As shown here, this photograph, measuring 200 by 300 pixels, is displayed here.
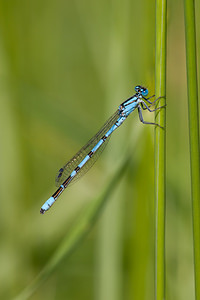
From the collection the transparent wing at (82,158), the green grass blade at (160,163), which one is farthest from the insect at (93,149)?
the green grass blade at (160,163)

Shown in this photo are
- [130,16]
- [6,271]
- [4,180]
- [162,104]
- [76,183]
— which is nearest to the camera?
[162,104]

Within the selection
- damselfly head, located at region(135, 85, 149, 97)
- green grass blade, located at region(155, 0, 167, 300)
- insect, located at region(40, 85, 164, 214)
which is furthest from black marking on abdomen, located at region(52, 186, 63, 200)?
green grass blade, located at region(155, 0, 167, 300)

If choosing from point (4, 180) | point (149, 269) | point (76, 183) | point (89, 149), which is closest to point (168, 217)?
point (149, 269)

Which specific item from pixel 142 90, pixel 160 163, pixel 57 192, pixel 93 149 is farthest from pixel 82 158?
pixel 160 163

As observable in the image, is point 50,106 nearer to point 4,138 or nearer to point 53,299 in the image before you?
point 4,138

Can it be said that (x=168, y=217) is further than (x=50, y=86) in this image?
No

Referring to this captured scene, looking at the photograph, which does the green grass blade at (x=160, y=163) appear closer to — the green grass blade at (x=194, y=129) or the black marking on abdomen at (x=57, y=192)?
the green grass blade at (x=194, y=129)

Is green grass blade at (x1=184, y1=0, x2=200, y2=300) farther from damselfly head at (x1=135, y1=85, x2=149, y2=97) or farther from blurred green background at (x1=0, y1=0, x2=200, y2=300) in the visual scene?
damselfly head at (x1=135, y1=85, x2=149, y2=97)
